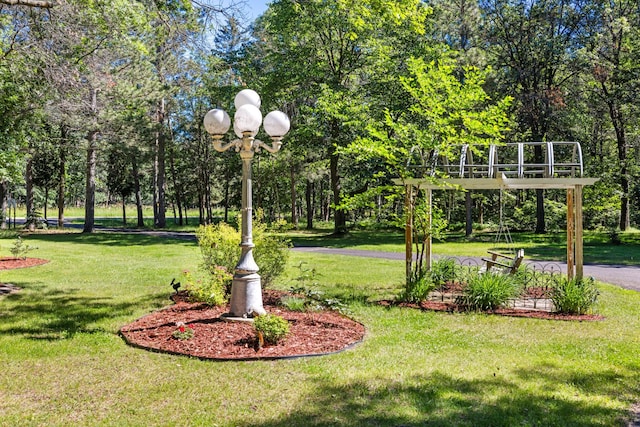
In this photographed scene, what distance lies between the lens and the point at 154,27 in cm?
877

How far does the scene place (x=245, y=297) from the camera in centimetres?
715

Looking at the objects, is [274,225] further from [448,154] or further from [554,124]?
[554,124]

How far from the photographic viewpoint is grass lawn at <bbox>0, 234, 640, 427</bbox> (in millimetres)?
4156

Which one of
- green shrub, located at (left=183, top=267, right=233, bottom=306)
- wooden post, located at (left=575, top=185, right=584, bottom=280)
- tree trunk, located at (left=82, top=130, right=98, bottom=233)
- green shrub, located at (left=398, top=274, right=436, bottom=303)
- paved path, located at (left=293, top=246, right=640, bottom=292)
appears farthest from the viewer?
tree trunk, located at (left=82, top=130, right=98, bottom=233)

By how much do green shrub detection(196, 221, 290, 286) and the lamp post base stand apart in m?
1.36

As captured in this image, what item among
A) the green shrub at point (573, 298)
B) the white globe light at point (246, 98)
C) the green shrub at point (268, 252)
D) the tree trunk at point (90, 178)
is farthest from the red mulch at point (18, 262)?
the green shrub at point (573, 298)

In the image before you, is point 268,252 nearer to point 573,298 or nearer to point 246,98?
point 246,98

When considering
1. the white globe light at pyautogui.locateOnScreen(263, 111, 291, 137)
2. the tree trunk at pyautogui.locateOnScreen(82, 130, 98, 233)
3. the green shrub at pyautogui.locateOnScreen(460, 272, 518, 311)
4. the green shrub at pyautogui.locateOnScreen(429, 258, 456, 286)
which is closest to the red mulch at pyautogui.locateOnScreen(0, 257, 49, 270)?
the white globe light at pyautogui.locateOnScreen(263, 111, 291, 137)

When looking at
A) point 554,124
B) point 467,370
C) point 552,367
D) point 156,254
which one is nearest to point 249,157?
point 467,370

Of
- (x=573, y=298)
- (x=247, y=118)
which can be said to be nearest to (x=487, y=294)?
(x=573, y=298)

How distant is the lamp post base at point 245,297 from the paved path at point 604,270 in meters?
8.46

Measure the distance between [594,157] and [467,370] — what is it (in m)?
26.7

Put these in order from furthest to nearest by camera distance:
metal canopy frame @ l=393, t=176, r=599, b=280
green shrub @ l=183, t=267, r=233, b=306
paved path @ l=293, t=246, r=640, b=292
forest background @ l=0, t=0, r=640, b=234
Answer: forest background @ l=0, t=0, r=640, b=234
paved path @ l=293, t=246, r=640, b=292
metal canopy frame @ l=393, t=176, r=599, b=280
green shrub @ l=183, t=267, r=233, b=306

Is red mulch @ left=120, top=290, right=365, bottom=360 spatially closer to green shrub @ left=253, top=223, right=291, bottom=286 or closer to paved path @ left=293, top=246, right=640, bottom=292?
green shrub @ left=253, top=223, right=291, bottom=286
